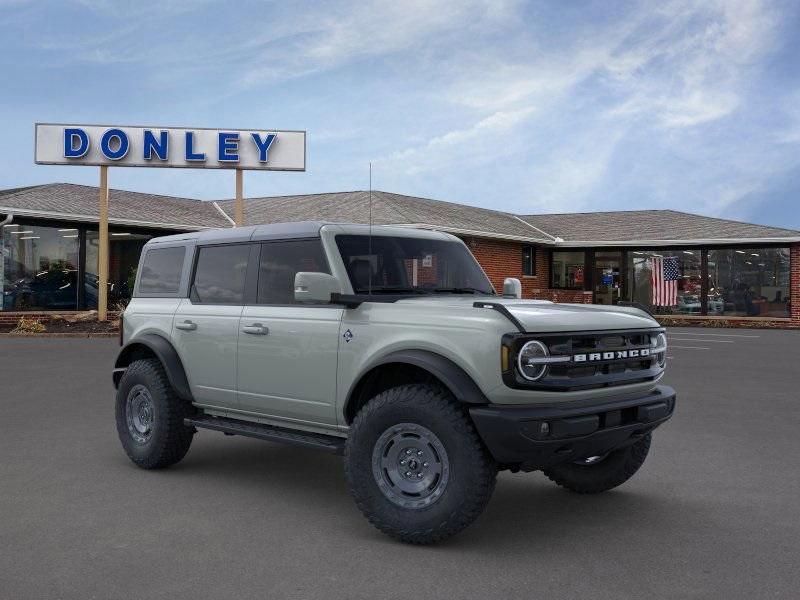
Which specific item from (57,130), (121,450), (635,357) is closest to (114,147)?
(57,130)

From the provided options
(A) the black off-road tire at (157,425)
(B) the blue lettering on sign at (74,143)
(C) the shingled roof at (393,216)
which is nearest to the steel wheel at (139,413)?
(A) the black off-road tire at (157,425)

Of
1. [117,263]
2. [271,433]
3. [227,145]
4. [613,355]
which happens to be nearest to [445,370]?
[613,355]

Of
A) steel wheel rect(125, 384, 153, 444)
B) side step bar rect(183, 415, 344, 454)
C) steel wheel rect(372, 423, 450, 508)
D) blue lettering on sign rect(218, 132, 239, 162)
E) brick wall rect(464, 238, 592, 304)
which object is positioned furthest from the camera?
brick wall rect(464, 238, 592, 304)

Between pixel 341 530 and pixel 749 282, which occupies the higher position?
Result: pixel 749 282

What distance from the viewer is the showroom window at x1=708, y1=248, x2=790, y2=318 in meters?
30.5

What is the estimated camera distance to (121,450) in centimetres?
746

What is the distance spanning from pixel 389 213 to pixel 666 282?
11584 mm

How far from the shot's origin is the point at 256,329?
234 inches

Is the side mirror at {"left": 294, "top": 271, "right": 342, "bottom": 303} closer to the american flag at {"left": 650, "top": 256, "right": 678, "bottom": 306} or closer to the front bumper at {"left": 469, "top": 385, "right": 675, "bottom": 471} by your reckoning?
the front bumper at {"left": 469, "top": 385, "right": 675, "bottom": 471}

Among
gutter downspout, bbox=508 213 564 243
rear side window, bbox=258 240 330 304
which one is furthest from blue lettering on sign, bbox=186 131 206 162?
rear side window, bbox=258 240 330 304

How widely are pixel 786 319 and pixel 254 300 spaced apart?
28.3 metres

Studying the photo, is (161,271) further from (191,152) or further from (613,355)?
(191,152)

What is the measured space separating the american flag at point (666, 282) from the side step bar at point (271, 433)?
2807 centimetres

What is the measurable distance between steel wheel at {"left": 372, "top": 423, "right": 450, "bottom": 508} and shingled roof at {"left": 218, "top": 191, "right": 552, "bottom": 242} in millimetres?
21559
